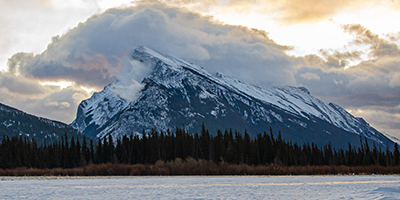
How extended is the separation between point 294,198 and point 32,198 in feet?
122

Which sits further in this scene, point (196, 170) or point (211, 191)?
point (196, 170)

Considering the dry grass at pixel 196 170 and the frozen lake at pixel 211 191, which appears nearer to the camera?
the frozen lake at pixel 211 191

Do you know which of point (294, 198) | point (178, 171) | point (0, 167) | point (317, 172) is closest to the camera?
point (294, 198)

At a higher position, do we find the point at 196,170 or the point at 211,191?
the point at 196,170

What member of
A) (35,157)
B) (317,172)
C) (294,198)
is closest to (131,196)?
(294,198)

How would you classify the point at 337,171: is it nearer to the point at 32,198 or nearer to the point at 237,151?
the point at 237,151

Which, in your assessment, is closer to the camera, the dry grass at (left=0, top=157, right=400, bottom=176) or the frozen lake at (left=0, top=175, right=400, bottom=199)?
the frozen lake at (left=0, top=175, right=400, bottom=199)

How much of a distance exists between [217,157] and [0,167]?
3888 inches

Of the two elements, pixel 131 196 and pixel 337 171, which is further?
pixel 337 171

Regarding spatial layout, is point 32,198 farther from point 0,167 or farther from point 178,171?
point 0,167

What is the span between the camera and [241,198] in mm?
57000

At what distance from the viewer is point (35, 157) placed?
656 ft

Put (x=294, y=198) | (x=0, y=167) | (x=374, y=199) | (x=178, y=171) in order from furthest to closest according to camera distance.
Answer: (x=0, y=167) → (x=178, y=171) → (x=294, y=198) → (x=374, y=199)

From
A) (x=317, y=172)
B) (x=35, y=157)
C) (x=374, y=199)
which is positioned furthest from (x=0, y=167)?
(x=374, y=199)
